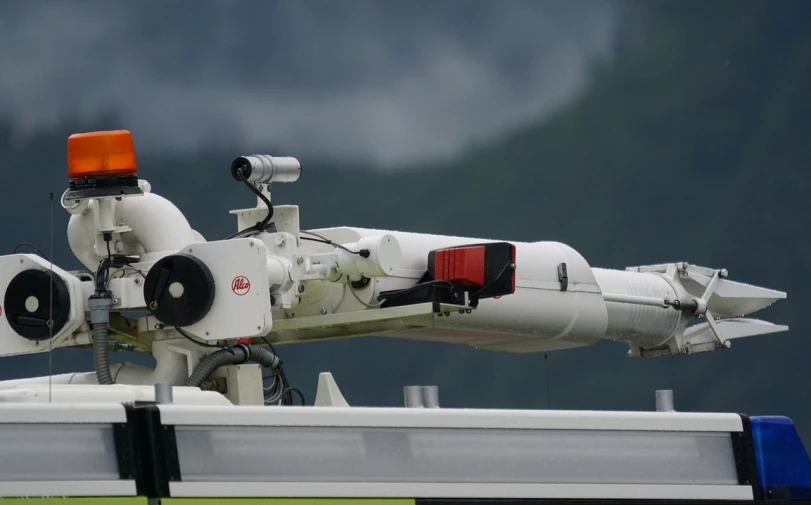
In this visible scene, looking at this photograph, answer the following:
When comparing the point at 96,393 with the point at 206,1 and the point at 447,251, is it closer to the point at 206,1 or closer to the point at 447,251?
the point at 447,251

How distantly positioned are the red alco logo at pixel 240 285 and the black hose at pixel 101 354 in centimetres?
36

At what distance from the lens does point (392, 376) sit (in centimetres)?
1127

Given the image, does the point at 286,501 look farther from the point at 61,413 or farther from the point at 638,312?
the point at 638,312

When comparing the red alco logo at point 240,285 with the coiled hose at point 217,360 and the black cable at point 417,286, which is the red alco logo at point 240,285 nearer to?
the coiled hose at point 217,360

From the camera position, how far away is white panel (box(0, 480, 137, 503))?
97.1 inches

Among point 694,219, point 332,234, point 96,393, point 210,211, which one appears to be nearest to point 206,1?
point 210,211

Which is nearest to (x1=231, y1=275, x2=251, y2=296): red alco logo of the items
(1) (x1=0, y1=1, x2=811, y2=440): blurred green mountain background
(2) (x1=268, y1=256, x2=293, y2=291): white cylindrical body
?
(2) (x1=268, y1=256, x2=293, y2=291): white cylindrical body

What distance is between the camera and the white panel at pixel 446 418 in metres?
2.62

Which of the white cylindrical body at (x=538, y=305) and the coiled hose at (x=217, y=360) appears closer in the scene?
the coiled hose at (x=217, y=360)

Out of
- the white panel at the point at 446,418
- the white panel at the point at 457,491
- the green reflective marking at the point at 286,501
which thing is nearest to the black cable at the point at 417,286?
the white panel at the point at 446,418

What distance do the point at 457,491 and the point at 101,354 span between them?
140 cm

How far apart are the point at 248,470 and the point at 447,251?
1722 mm

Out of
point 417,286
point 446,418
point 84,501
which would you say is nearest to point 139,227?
point 417,286

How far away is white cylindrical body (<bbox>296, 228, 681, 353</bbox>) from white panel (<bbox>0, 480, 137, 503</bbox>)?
68.2 inches
